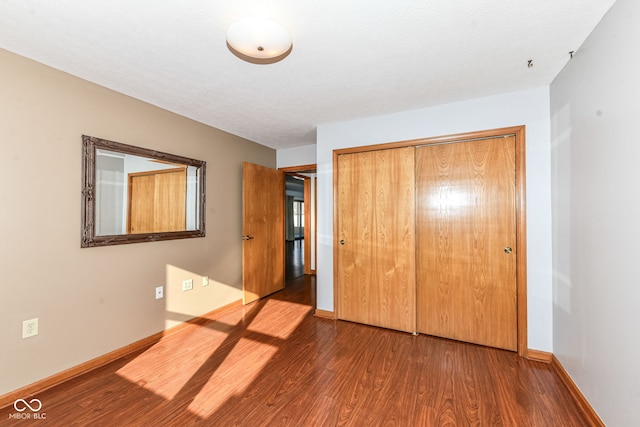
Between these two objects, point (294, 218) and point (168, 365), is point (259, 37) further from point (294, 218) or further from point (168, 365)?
point (294, 218)

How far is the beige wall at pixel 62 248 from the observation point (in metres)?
1.80

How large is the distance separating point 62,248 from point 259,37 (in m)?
2.10

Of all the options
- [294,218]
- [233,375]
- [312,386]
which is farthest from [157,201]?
[294,218]

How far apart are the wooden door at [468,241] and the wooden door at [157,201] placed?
2.54 m

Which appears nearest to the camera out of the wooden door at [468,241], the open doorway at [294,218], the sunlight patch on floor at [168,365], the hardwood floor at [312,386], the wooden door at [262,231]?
the hardwood floor at [312,386]

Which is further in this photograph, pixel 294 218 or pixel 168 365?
pixel 294 218

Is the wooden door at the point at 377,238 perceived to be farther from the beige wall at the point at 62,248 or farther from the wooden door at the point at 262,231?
the beige wall at the point at 62,248

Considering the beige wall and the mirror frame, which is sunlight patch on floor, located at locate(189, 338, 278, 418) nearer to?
the beige wall

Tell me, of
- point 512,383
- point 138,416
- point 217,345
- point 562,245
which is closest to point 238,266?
point 217,345

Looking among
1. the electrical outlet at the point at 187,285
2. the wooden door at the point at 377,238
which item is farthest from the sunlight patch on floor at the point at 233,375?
the wooden door at the point at 377,238

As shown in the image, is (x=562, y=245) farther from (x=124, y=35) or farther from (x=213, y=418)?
(x=124, y=35)

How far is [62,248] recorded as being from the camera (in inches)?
80.3

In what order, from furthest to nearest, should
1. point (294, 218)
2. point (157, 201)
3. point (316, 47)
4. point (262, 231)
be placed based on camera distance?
1. point (294, 218)
2. point (262, 231)
3. point (157, 201)
4. point (316, 47)

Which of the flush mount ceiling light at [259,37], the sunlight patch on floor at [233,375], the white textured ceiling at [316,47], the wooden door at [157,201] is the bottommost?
the sunlight patch on floor at [233,375]
